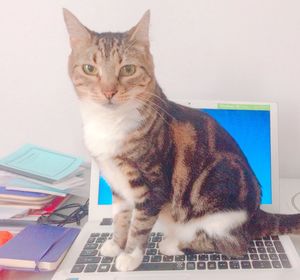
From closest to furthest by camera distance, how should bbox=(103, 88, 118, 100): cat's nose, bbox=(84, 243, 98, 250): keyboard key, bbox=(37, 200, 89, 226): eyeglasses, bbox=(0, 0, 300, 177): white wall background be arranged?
bbox=(103, 88, 118, 100): cat's nose
bbox=(84, 243, 98, 250): keyboard key
bbox=(37, 200, 89, 226): eyeglasses
bbox=(0, 0, 300, 177): white wall background

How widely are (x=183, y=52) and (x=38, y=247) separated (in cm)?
71

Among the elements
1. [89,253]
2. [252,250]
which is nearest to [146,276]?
[89,253]

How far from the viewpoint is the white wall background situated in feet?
3.48

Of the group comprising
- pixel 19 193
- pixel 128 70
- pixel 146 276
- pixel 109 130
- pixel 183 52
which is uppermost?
pixel 183 52

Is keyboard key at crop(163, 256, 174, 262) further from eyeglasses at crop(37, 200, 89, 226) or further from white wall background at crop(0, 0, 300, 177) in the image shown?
white wall background at crop(0, 0, 300, 177)

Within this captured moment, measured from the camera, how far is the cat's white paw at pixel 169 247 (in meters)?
0.76

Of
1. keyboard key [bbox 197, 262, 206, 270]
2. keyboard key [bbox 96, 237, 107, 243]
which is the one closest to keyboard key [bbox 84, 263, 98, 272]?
keyboard key [bbox 96, 237, 107, 243]

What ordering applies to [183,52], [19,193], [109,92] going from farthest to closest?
[183,52] → [19,193] → [109,92]

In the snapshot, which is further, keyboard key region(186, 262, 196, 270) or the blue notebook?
the blue notebook

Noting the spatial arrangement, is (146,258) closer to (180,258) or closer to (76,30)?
(180,258)

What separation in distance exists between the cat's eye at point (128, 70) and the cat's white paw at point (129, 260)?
372 millimetres

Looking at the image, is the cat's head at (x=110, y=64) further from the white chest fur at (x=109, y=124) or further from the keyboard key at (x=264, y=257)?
the keyboard key at (x=264, y=257)

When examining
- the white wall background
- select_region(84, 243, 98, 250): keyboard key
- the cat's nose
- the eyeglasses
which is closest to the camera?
the cat's nose

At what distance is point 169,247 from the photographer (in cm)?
77
